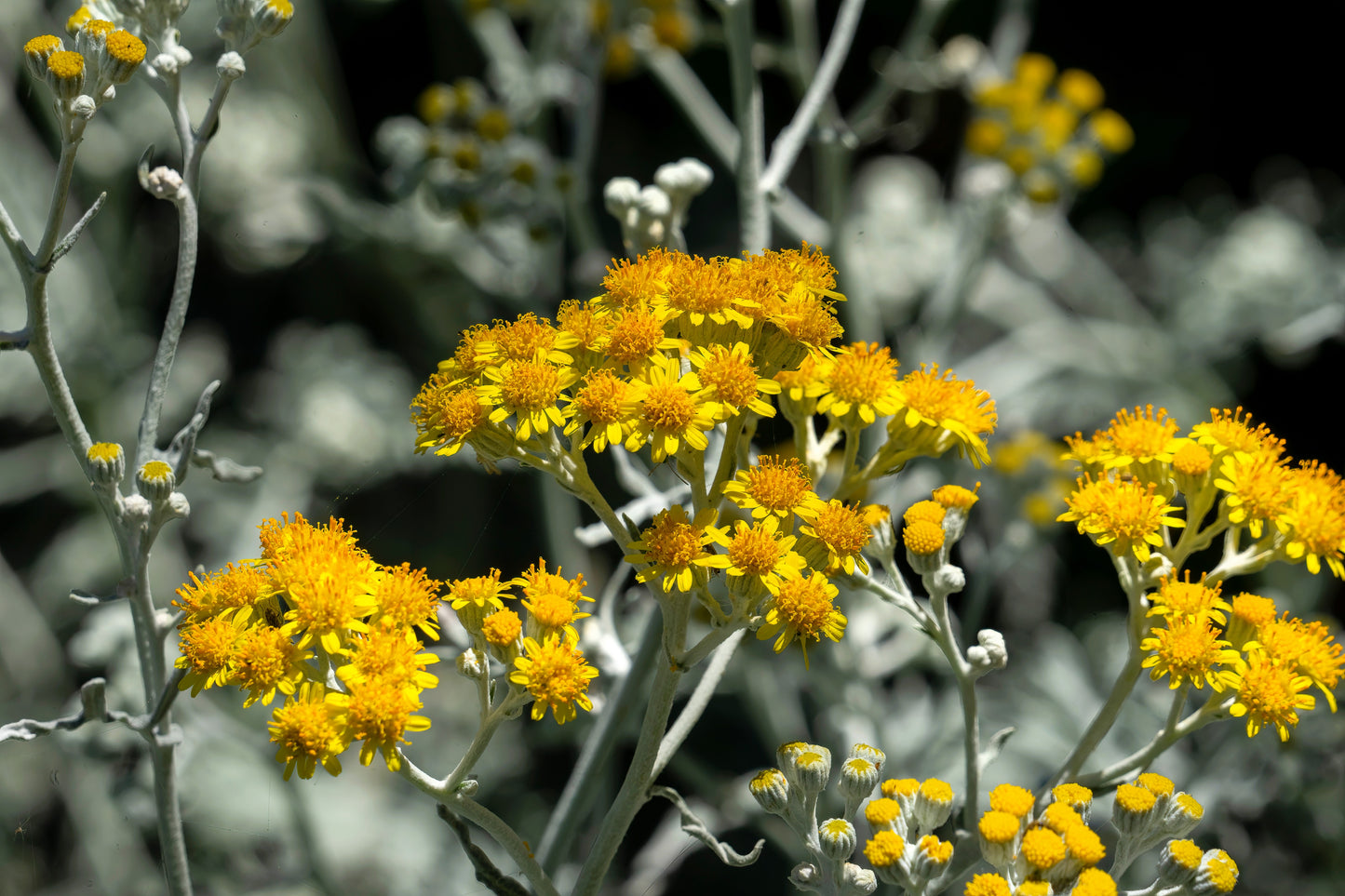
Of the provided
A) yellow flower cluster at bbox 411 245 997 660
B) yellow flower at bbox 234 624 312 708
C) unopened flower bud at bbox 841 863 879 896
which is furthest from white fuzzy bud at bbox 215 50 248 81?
unopened flower bud at bbox 841 863 879 896

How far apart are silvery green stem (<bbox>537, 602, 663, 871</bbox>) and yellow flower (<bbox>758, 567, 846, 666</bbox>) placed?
0.32 metres

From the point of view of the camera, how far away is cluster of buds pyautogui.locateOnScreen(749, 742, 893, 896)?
105cm

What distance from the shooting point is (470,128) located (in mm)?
2342

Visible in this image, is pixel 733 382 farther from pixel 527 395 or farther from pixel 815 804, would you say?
pixel 815 804

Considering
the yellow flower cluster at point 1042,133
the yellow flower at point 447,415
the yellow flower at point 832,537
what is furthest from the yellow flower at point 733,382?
the yellow flower cluster at point 1042,133

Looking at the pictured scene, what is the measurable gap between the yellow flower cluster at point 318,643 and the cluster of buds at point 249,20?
56 cm

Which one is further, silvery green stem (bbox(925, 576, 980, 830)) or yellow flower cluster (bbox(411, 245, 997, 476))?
silvery green stem (bbox(925, 576, 980, 830))

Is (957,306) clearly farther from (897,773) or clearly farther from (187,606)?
(187,606)

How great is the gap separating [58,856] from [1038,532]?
2.34 m

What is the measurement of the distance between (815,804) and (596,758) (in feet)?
1.18

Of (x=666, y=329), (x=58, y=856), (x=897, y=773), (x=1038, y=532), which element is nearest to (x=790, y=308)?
(x=666, y=329)

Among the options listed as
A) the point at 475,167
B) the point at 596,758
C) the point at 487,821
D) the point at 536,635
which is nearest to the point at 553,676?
the point at 536,635

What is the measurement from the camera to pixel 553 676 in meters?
0.99

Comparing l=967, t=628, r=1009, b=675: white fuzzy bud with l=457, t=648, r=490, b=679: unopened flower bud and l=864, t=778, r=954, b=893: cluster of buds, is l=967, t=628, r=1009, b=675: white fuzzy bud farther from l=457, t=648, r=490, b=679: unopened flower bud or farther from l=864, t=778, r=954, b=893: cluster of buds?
l=457, t=648, r=490, b=679: unopened flower bud
